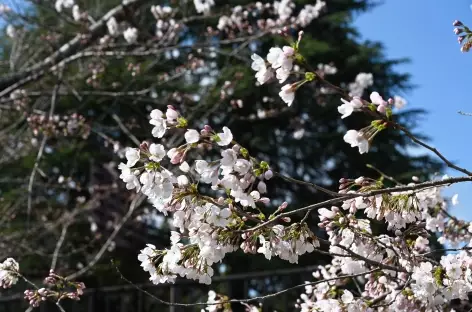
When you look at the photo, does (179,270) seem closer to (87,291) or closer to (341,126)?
(87,291)

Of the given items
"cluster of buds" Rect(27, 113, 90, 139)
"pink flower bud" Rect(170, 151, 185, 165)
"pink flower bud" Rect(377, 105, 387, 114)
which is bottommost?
"pink flower bud" Rect(170, 151, 185, 165)

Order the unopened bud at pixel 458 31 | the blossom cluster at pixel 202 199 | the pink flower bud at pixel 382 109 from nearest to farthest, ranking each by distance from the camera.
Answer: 1. the pink flower bud at pixel 382 109
2. the blossom cluster at pixel 202 199
3. the unopened bud at pixel 458 31

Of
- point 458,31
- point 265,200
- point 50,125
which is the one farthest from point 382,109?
point 50,125

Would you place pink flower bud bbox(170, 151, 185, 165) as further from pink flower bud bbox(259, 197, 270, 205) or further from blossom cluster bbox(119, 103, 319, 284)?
pink flower bud bbox(259, 197, 270, 205)

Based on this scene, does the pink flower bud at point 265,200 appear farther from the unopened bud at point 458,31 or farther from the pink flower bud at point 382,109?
the unopened bud at point 458,31

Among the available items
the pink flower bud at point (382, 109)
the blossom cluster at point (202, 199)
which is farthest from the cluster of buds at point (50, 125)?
the pink flower bud at point (382, 109)

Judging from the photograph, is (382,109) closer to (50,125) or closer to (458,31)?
(458,31)

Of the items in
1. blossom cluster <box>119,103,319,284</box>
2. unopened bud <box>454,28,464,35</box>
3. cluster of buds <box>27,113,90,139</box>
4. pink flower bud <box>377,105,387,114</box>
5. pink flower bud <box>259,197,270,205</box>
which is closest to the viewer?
pink flower bud <box>377,105,387,114</box>

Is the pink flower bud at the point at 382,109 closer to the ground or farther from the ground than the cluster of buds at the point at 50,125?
closer to the ground

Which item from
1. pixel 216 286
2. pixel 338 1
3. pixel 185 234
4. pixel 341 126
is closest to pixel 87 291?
pixel 216 286

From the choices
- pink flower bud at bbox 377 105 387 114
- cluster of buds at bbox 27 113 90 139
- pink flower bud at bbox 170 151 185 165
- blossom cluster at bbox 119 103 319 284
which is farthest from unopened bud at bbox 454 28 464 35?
cluster of buds at bbox 27 113 90 139

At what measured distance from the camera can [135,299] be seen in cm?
604

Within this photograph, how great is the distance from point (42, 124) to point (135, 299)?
94.3 inches

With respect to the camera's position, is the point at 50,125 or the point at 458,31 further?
the point at 50,125
